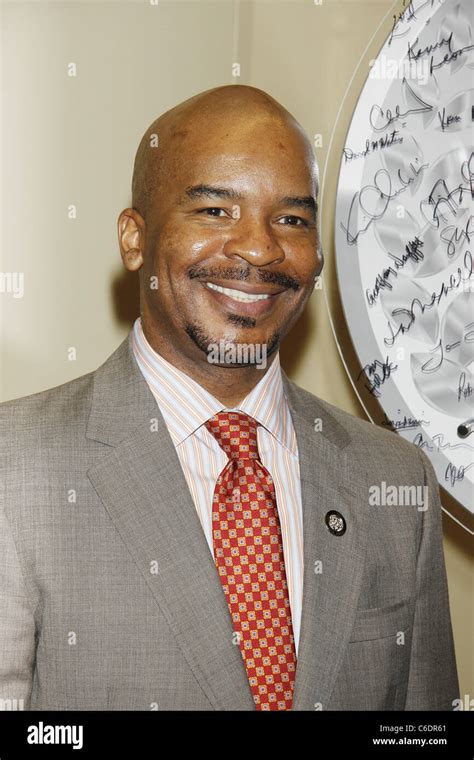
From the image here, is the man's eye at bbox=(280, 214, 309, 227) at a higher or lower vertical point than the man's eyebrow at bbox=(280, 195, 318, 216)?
lower

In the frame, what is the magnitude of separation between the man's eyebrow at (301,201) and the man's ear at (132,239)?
0.21m

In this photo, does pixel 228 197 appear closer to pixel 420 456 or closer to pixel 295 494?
pixel 295 494

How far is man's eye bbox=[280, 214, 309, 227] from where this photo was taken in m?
1.31

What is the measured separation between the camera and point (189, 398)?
1.34 m

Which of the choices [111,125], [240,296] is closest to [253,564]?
[240,296]

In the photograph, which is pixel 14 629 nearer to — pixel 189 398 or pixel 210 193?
pixel 189 398

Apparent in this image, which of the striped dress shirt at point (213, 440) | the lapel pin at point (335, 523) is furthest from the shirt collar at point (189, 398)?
the lapel pin at point (335, 523)

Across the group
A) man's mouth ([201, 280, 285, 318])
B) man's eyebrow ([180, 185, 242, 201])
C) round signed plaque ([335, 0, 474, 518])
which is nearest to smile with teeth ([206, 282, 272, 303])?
man's mouth ([201, 280, 285, 318])

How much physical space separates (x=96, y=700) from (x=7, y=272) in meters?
0.89

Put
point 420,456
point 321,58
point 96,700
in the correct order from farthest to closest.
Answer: point 321,58
point 420,456
point 96,700

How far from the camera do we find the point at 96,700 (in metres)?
1.21
